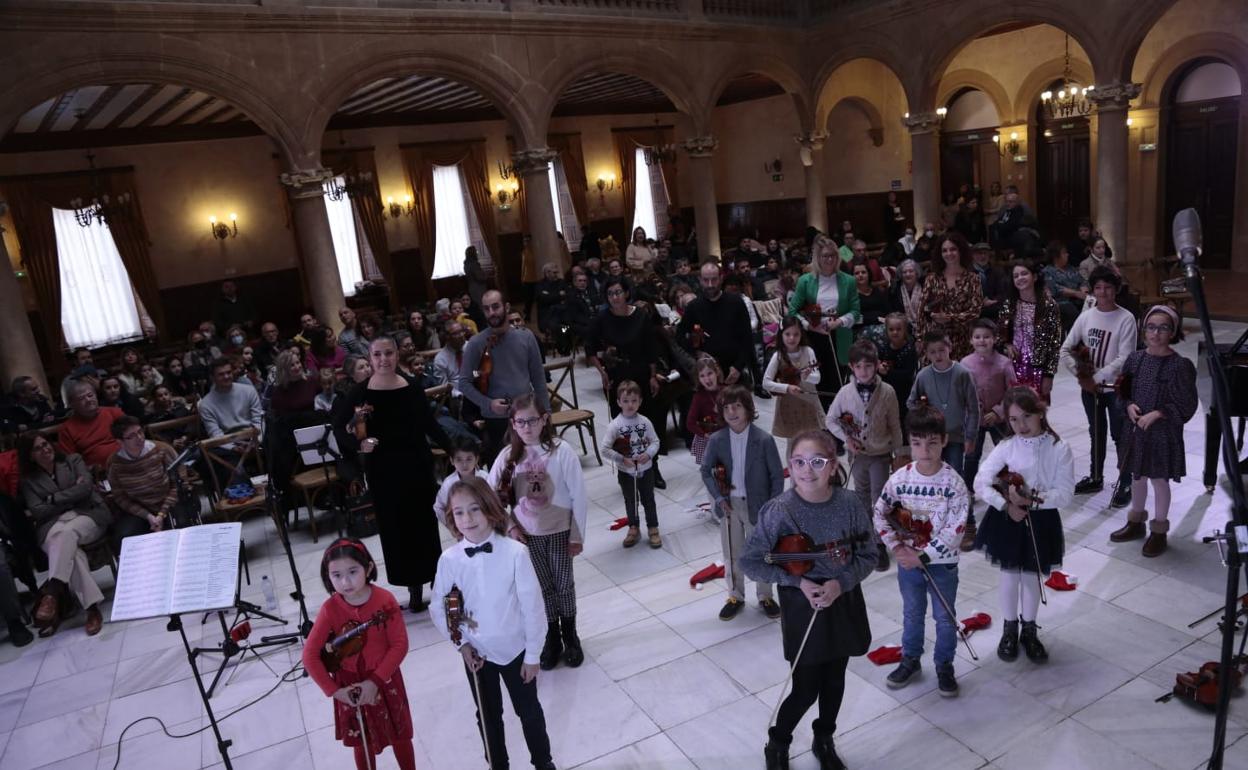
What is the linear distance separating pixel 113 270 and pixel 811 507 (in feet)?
48.4

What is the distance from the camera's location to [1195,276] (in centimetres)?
221

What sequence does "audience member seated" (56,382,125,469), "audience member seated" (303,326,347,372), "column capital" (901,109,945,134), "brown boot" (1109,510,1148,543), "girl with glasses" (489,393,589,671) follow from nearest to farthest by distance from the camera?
"girl with glasses" (489,393,589,671) < "brown boot" (1109,510,1148,543) < "audience member seated" (56,382,125,469) < "audience member seated" (303,326,347,372) < "column capital" (901,109,945,134)

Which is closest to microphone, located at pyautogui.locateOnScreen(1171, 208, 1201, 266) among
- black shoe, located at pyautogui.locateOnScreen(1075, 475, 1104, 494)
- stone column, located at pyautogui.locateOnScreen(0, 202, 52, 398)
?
black shoe, located at pyautogui.locateOnScreen(1075, 475, 1104, 494)

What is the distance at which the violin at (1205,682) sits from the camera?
11.2 feet

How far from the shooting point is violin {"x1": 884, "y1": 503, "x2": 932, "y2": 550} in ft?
11.2

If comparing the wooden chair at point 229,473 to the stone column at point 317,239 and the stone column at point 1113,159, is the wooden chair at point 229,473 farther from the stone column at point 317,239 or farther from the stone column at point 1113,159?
the stone column at point 1113,159

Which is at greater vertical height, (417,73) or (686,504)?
(417,73)

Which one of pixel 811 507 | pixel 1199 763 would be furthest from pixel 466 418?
pixel 1199 763

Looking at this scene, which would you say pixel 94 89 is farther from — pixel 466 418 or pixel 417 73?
pixel 466 418

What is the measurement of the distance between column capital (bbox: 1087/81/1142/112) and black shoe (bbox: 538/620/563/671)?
11140mm

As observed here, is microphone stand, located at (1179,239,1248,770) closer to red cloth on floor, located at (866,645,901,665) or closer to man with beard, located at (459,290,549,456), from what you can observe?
red cloth on floor, located at (866,645,901,665)

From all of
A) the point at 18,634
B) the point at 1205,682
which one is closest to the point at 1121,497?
the point at 1205,682

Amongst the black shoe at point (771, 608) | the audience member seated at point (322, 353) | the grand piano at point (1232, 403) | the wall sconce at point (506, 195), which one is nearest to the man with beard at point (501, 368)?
the black shoe at point (771, 608)

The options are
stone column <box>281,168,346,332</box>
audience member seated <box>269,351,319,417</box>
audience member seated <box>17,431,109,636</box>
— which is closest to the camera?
audience member seated <box>17,431,109,636</box>
